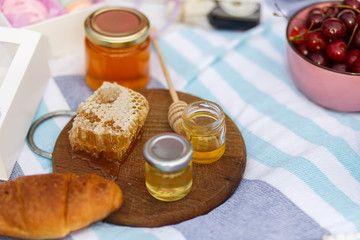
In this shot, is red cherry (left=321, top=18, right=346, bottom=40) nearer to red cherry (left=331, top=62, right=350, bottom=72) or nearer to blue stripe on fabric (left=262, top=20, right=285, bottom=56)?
red cherry (left=331, top=62, right=350, bottom=72)

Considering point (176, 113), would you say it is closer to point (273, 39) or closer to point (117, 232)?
point (117, 232)

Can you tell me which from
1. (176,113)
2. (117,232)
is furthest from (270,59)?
Result: (117,232)

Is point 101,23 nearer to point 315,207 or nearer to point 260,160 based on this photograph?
point 260,160

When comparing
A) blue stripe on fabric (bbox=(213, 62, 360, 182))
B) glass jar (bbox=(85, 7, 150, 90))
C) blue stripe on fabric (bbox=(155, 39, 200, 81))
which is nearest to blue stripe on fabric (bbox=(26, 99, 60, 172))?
glass jar (bbox=(85, 7, 150, 90))

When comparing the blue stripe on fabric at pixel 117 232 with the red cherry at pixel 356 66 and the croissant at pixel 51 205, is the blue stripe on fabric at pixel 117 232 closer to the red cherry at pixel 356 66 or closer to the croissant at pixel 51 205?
the croissant at pixel 51 205

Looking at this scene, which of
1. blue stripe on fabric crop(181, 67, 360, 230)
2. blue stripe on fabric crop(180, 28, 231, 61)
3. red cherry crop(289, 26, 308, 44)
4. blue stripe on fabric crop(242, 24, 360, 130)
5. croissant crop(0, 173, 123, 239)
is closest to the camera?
croissant crop(0, 173, 123, 239)
